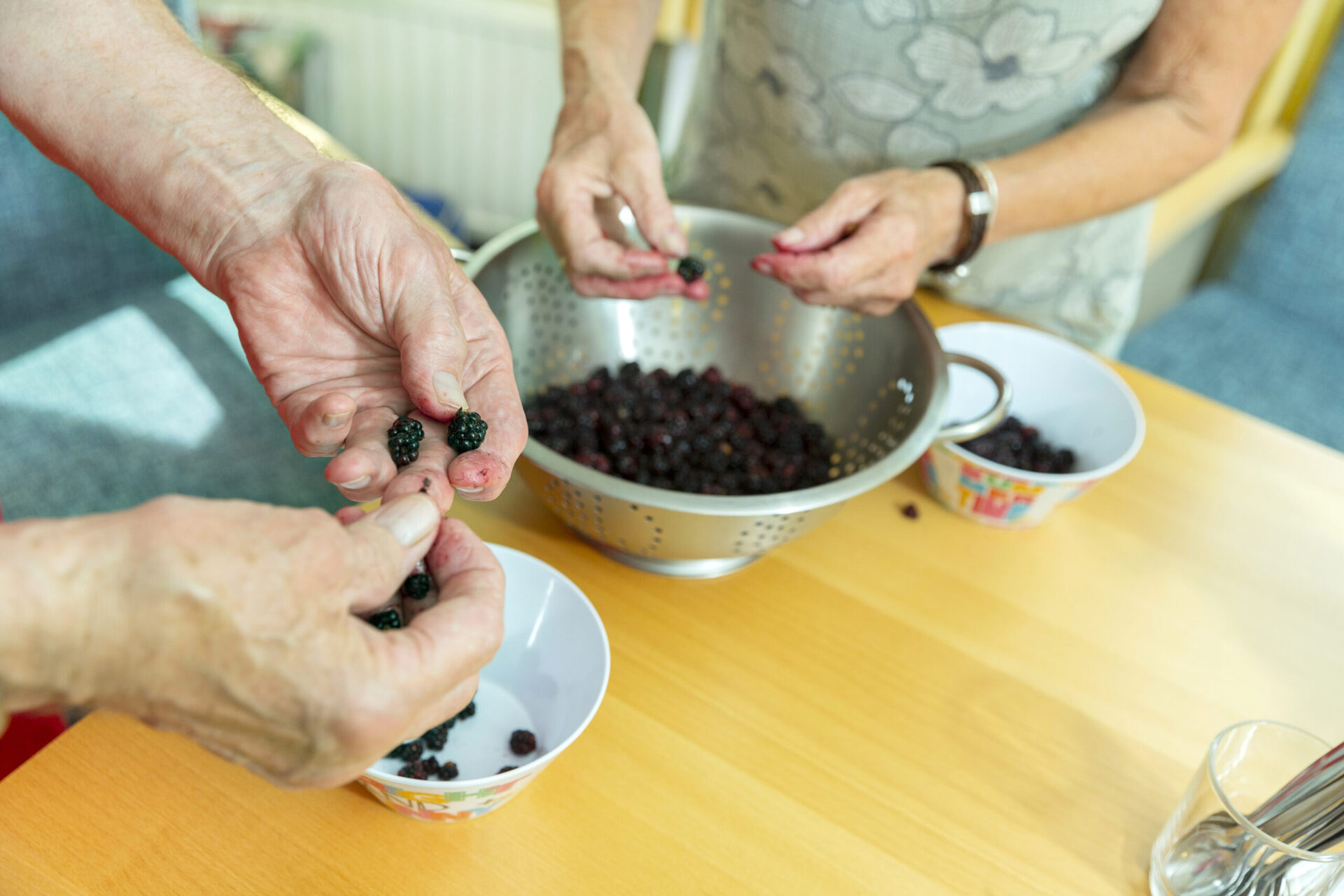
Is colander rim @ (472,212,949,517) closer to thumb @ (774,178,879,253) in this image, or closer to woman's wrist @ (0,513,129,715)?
thumb @ (774,178,879,253)

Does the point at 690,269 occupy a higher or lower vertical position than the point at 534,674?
higher

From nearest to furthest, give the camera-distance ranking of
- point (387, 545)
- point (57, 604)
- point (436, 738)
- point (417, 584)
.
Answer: point (57, 604) < point (387, 545) < point (417, 584) < point (436, 738)

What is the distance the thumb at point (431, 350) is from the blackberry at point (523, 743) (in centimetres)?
30

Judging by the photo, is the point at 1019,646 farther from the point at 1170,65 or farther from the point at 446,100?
the point at 446,100

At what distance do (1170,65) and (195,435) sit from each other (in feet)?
5.49

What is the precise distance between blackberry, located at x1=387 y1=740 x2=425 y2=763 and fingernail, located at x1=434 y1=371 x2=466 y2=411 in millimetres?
299

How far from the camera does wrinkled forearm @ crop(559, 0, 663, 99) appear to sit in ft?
4.29

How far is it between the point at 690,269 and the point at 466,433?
1.67 ft

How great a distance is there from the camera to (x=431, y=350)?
0.80 meters

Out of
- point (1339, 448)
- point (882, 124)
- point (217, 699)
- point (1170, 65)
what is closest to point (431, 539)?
point (217, 699)

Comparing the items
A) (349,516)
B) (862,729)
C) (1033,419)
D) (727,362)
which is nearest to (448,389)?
(349,516)

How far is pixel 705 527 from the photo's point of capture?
87 centimetres

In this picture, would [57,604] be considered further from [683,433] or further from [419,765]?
[683,433]

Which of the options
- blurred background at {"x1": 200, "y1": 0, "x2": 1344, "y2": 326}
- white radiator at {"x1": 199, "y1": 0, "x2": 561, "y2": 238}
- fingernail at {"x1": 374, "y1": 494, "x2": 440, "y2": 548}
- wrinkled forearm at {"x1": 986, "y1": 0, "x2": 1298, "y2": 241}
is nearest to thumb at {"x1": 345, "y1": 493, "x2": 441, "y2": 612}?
fingernail at {"x1": 374, "y1": 494, "x2": 440, "y2": 548}
